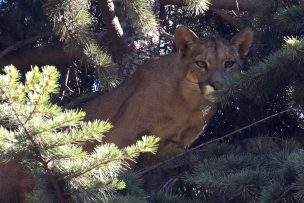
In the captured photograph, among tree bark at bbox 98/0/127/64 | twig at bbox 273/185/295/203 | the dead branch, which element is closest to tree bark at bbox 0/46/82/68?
tree bark at bbox 98/0/127/64

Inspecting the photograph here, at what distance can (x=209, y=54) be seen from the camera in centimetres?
580

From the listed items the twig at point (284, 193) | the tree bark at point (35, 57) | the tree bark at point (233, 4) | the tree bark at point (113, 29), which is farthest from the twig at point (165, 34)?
the twig at point (284, 193)

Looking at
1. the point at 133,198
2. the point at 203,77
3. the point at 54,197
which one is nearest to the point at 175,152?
the point at 203,77

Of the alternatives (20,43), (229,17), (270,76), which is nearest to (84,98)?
(20,43)

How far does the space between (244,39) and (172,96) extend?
683 millimetres

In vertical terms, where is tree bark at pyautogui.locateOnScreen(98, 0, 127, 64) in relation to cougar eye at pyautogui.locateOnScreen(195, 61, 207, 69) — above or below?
above

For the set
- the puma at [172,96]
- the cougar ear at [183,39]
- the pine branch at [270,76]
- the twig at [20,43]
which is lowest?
the pine branch at [270,76]

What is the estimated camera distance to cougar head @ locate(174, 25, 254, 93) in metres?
5.73

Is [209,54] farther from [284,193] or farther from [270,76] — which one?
[284,193]

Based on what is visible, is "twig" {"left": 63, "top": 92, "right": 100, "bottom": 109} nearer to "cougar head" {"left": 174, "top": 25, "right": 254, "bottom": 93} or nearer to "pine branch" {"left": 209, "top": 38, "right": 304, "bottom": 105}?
"cougar head" {"left": 174, "top": 25, "right": 254, "bottom": 93}

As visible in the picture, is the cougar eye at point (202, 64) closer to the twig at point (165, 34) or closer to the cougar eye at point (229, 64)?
the cougar eye at point (229, 64)

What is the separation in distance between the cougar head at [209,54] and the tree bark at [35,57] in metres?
0.87

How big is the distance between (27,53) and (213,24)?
174 cm

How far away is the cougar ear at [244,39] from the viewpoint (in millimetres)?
5770
